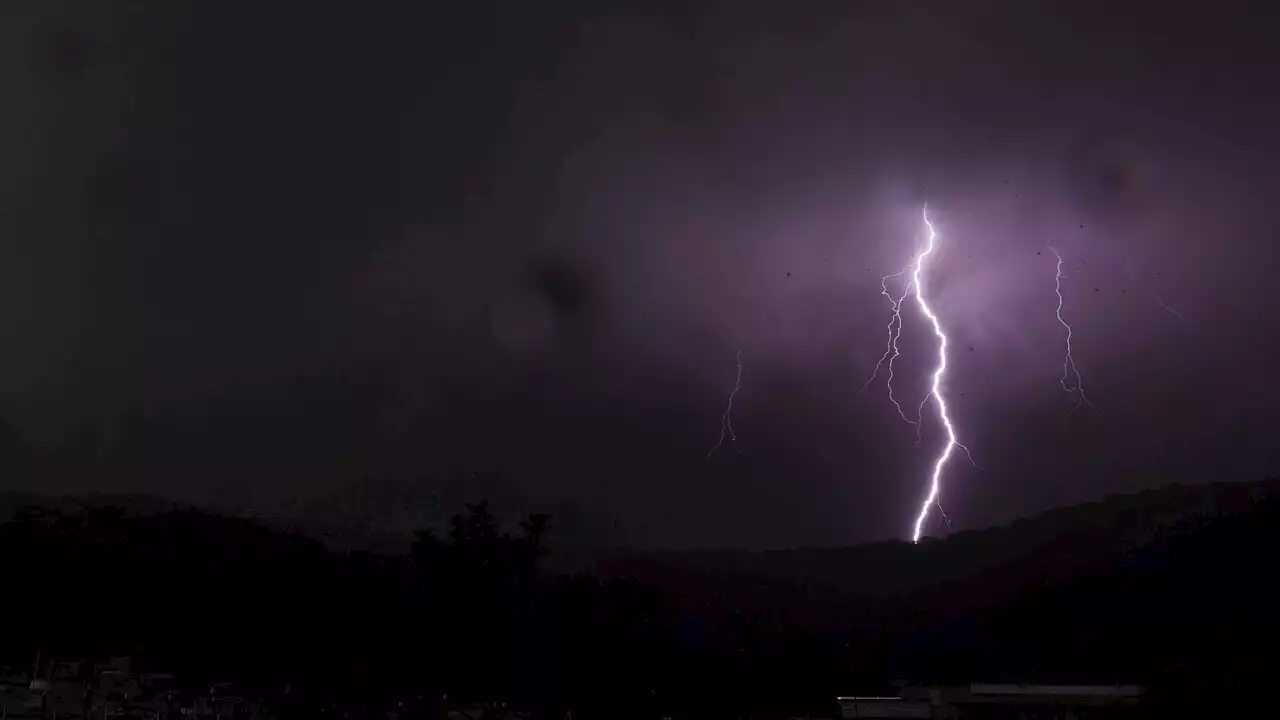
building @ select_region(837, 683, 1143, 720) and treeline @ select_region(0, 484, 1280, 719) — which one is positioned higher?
treeline @ select_region(0, 484, 1280, 719)

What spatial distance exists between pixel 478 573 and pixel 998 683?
52.3 ft

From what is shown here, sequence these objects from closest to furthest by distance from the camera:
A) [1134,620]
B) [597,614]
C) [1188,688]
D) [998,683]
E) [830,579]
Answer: [1188,688]
[998,683]
[1134,620]
[597,614]
[830,579]

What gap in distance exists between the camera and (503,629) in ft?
106

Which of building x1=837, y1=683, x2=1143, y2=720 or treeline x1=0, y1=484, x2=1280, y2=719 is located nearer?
building x1=837, y1=683, x2=1143, y2=720

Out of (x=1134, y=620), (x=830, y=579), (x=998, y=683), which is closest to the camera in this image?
(x=998, y=683)

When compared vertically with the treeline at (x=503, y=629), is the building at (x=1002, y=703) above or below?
below

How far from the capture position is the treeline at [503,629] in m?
30.6

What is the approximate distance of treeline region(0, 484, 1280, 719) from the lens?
30.6 m

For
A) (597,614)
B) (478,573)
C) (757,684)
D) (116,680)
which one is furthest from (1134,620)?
(116,680)

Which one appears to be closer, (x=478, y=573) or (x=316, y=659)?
(x=316, y=659)

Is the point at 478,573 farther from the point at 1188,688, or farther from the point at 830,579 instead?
the point at 830,579

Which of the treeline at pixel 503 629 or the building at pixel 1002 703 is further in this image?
the treeline at pixel 503 629

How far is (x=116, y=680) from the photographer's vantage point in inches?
1277

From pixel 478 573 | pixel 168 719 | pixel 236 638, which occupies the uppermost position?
pixel 478 573
